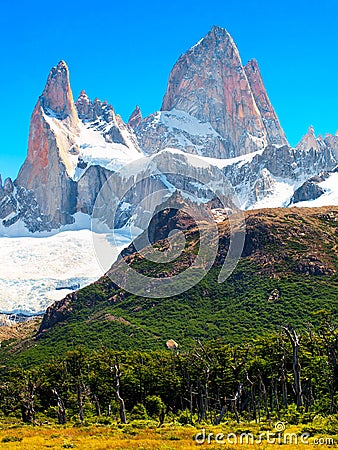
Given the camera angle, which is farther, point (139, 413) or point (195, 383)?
point (195, 383)

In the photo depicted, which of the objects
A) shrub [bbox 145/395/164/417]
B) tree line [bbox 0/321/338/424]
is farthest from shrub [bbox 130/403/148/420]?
shrub [bbox 145/395/164/417]

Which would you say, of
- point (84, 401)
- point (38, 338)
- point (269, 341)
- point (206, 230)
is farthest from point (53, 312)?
point (269, 341)

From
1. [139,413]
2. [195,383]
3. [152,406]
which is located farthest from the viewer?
[195,383]

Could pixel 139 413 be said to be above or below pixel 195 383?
below

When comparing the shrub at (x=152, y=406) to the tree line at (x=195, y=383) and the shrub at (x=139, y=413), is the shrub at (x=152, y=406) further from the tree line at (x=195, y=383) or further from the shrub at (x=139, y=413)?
the shrub at (x=139, y=413)

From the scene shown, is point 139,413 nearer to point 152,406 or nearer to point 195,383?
point 152,406

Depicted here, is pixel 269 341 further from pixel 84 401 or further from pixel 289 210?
pixel 289 210

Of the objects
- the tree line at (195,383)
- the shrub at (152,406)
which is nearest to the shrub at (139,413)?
the tree line at (195,383)

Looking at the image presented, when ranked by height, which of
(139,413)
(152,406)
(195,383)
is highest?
(195,383)

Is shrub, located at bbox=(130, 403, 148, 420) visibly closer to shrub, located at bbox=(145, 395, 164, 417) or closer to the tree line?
the tree line

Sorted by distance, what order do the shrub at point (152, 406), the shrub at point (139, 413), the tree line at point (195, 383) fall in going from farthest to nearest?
1. the shrub at point (152, 406)
2. the shrub at point (139, 413)
3. the tree line at point (195, 383)

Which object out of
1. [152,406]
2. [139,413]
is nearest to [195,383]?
[152,406]
